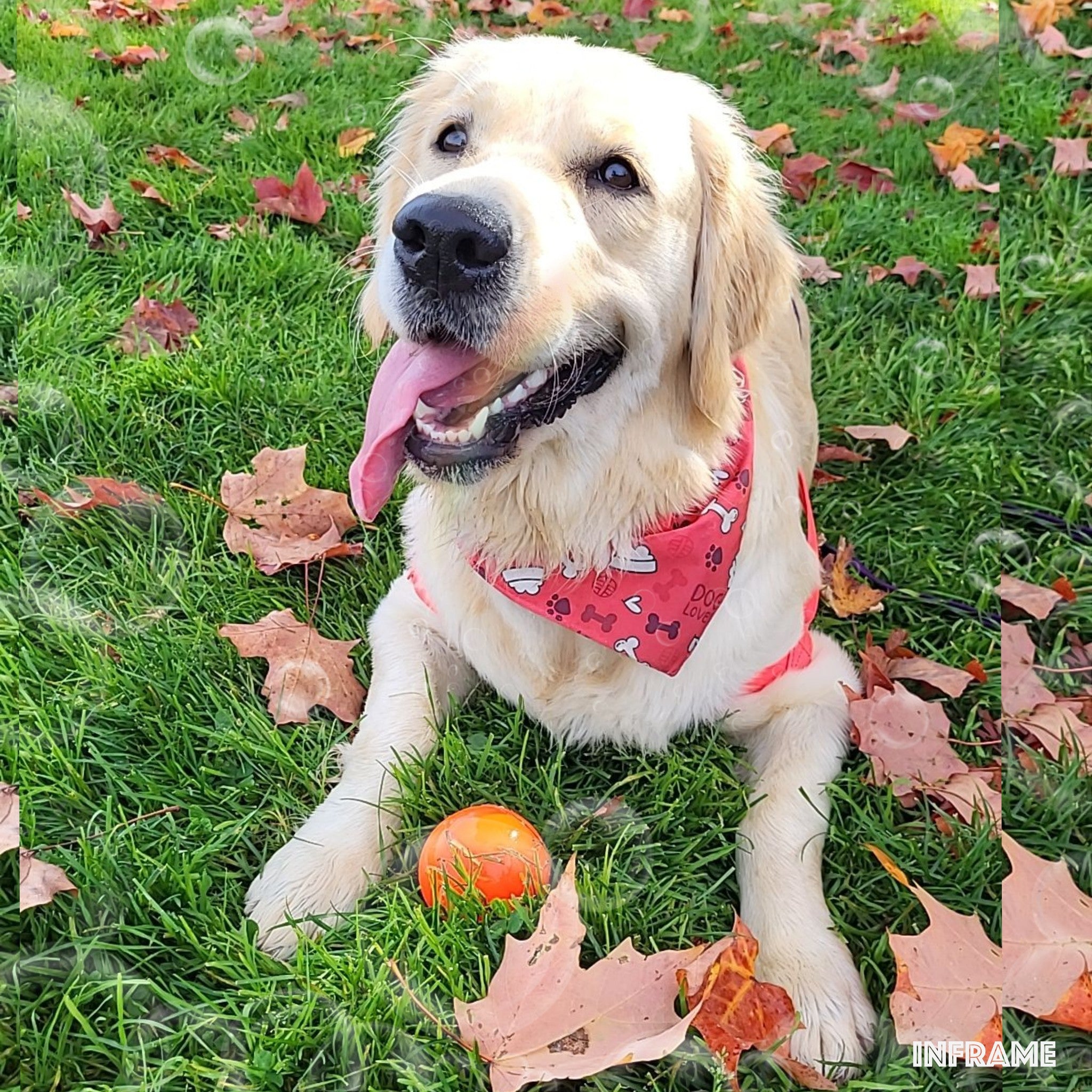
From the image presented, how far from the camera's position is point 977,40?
4.98 m

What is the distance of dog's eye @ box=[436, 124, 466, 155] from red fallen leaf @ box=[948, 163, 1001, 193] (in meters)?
2.89

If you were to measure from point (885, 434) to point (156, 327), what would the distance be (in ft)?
8.16

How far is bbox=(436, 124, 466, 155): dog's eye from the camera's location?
79.9 inches

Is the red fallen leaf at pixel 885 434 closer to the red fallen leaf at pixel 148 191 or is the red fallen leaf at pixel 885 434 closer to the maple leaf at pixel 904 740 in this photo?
the maple leaf at pixel 904 740

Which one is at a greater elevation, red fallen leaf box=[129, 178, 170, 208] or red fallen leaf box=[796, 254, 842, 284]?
red fallen leaf box=[129, 178, 170, 208]

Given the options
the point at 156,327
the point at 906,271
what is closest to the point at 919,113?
the point at 906,271

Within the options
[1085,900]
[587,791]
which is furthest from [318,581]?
[1085,900]

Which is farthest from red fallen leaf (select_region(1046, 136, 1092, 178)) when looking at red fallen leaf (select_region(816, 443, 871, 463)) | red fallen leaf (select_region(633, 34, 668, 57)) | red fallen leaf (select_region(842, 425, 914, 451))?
red fallen leaf (select_region(633, 34, 668, 57))

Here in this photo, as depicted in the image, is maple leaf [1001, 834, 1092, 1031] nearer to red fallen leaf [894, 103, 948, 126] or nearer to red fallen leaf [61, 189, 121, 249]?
red fallen leaf [61, 189, 121, 249]

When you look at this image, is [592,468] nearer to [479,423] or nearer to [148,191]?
[479,423]

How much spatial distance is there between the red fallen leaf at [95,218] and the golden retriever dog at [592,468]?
187 cm

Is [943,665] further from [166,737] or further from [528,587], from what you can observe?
[166,737]

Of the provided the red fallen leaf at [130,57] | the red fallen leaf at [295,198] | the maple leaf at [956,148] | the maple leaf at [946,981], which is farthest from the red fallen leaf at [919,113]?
the maple leaf at [946,981]

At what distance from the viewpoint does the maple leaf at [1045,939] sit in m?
1.65
